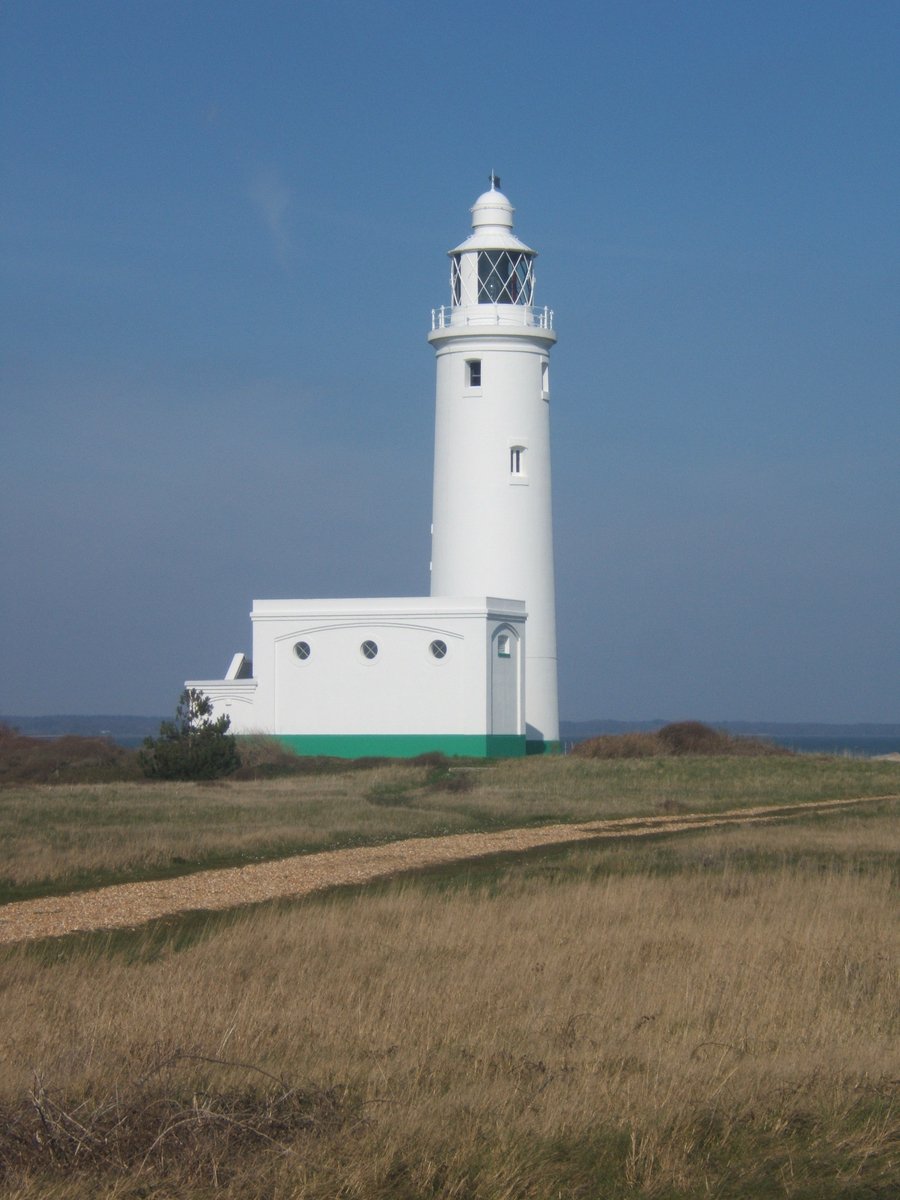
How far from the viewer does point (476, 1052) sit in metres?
7.91

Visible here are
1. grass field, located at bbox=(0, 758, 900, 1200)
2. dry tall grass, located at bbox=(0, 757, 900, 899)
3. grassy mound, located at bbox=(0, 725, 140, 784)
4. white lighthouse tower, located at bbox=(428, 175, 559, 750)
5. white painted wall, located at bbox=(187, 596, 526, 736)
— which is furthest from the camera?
white lighthouse tower, located at bbox=(428, 175, 559, 750)

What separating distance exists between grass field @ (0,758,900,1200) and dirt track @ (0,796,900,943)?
30.4 inches

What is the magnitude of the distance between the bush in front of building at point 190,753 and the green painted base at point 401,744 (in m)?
4.04

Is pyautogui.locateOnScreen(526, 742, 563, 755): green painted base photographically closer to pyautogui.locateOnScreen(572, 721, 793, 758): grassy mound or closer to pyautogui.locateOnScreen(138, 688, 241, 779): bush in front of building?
pyautogui.locateOnScreen(572, 721, 793, 758): grassy mound

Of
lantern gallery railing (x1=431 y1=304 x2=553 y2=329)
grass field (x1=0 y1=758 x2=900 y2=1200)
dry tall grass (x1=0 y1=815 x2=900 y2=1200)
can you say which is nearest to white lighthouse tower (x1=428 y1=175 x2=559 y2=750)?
lantern gallery railing (x1=431 y1=304 x2=553 y2=329)

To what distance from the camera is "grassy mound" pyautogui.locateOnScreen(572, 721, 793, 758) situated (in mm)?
40062

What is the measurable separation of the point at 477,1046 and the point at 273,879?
27.3 feet

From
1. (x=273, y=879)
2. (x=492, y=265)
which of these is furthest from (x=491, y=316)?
(x=273, y=879)

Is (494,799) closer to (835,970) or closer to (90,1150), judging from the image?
(835,970)

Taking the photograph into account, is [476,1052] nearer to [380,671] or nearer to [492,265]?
[380,671]

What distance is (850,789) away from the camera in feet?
104

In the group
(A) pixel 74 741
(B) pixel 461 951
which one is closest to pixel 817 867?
(B) pixel 461 951

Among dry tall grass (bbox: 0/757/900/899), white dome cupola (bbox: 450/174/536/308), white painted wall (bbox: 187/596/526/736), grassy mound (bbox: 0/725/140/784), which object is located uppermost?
white dome cupola (bbox: 450/174/536/308)

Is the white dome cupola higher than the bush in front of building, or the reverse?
the white dome cupola
